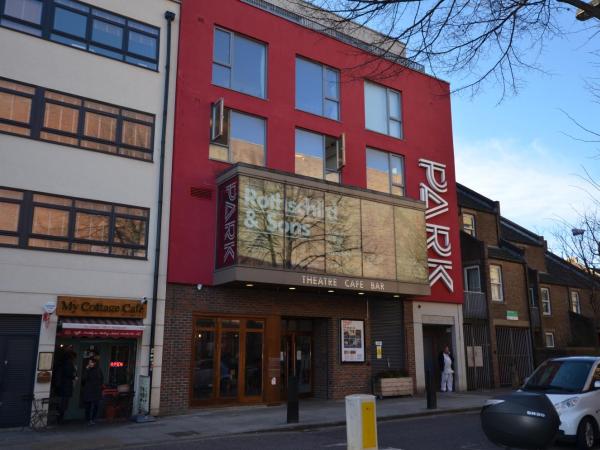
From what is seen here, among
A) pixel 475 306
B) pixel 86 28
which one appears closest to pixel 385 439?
pixel 86 28

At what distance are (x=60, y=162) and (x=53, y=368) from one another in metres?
5.47

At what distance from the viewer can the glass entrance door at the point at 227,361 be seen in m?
16.6

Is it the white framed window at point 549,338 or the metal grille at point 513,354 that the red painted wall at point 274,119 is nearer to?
the metal grille at point 513,354

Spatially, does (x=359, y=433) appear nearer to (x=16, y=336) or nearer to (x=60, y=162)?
(x=16, y=336)

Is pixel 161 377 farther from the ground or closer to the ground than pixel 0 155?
closer to the ground

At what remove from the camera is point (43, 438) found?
1195 centimetres

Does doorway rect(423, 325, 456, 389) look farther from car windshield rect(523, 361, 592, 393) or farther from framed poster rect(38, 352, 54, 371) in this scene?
framed poster rect(38, 352, 54, 371)

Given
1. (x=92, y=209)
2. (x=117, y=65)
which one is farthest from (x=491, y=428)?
(x=117, y=65)

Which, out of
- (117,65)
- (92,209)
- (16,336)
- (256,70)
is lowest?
(16,336)

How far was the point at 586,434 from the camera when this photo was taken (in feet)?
31.2

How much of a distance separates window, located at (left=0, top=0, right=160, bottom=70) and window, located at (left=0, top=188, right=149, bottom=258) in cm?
457

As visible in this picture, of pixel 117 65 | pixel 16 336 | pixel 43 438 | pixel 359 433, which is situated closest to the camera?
pixel 359 433

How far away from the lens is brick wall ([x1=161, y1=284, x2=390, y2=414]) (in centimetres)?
1577

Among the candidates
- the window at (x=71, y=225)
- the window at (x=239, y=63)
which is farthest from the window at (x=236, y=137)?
the window at (x=71, y=225)
